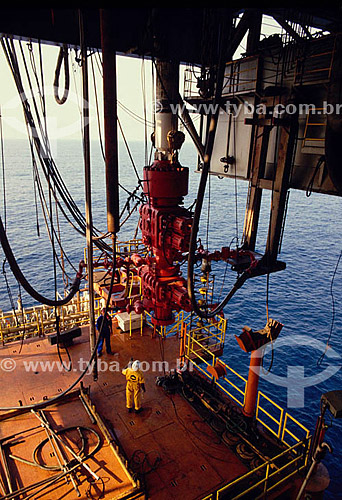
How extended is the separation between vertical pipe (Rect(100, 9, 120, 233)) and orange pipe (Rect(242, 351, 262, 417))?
537 cm

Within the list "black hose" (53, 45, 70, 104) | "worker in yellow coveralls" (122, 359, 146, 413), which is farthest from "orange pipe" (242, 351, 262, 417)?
"black hose" (53, 45, 70, 104)

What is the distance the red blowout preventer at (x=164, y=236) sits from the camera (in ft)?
30.6

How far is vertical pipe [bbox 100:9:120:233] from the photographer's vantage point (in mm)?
4852

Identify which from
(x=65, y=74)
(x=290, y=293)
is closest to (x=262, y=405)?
(x=290, y=293)

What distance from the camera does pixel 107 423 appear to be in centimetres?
898

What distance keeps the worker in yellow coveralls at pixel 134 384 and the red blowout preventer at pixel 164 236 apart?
2004 mm

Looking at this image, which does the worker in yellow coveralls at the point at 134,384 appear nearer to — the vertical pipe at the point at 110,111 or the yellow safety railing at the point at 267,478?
the yellow safety railing at the point at 267,478

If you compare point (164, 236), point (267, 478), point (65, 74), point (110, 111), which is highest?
point (65, 74)

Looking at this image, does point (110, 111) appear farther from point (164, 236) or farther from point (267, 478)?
point (267, 478)

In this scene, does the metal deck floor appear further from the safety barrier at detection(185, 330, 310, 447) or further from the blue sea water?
the blue sea water

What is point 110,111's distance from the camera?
5.20m

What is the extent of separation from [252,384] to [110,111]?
291 inches

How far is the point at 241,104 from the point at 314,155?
4.11m

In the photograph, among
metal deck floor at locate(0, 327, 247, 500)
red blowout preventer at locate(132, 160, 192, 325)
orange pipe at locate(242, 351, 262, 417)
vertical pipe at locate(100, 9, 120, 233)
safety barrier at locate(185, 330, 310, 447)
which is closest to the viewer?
vertical pipe at locate(100, 9, 120, 233)
